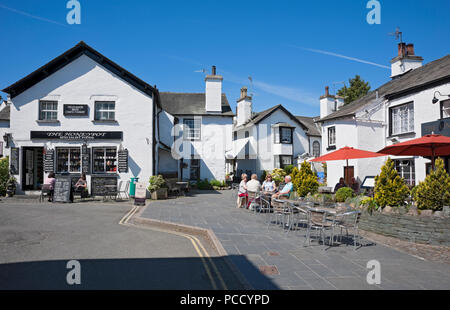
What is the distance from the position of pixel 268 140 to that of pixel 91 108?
1819 centimetres

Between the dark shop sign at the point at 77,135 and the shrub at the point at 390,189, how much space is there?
13.8 meters

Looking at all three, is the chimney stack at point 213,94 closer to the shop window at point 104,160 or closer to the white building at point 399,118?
the white building at point 399,118

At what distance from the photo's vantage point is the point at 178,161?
25.7 metres

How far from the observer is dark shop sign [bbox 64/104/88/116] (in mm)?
17516

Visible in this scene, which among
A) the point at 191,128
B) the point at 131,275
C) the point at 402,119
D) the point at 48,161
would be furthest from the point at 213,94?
the point at 131,275

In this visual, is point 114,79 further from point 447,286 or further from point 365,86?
point 365,86

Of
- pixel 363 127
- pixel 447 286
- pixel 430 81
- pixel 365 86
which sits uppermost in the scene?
pixel 365 86

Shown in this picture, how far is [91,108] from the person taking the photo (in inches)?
699

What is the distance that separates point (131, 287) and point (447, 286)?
492 centimetres

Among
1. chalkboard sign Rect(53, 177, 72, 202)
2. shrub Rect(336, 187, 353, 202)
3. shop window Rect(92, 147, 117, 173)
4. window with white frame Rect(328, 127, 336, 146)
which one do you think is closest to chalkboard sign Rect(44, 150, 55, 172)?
chalkboard sign Rect(53, 177, 72, 202)

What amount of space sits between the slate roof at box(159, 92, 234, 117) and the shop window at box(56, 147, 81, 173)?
10695 mm

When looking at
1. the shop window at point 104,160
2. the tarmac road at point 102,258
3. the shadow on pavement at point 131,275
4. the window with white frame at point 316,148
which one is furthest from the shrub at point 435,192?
the window with white frame at point 316,148

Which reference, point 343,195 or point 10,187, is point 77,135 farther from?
point 343,195

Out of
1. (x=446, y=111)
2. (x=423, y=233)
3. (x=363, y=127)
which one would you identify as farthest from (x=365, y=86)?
(x=423, y=233)
